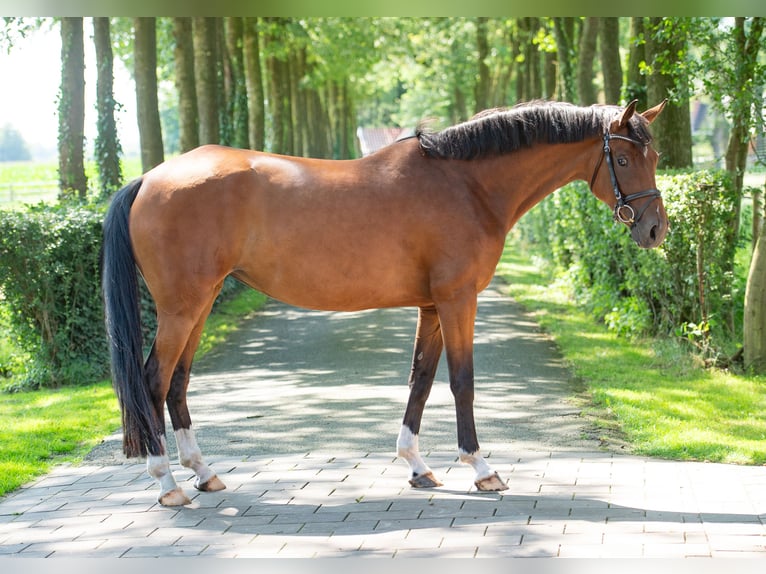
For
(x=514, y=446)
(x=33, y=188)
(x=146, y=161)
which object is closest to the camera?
(x=514, y=446)

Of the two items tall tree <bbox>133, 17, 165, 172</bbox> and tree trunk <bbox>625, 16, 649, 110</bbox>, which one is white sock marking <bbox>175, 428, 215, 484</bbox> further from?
tree trunk <bbox>625, 16, 649, 110</bbox>

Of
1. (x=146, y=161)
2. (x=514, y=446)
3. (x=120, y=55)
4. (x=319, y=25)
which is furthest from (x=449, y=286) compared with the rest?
(x=120, y=55)

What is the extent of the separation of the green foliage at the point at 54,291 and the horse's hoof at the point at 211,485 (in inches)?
199

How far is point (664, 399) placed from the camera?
8805 mm

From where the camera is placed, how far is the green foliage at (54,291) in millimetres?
10391

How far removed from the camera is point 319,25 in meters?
30.0

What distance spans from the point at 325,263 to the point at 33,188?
43.7 metres

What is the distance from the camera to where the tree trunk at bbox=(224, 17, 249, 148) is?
22641 mm

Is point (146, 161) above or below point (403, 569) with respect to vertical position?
above

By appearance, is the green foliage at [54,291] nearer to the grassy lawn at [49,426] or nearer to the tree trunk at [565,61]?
the grassy lawn at [49,426]

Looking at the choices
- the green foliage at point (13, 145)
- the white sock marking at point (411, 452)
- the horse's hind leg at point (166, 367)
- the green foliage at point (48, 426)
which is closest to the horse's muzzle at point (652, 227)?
the white sock marking at point (411, 452)

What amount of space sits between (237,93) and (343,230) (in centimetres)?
1780

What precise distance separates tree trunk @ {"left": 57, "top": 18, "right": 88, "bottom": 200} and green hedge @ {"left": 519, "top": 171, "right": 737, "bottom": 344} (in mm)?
8108

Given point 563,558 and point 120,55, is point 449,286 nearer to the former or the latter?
point 563,558
